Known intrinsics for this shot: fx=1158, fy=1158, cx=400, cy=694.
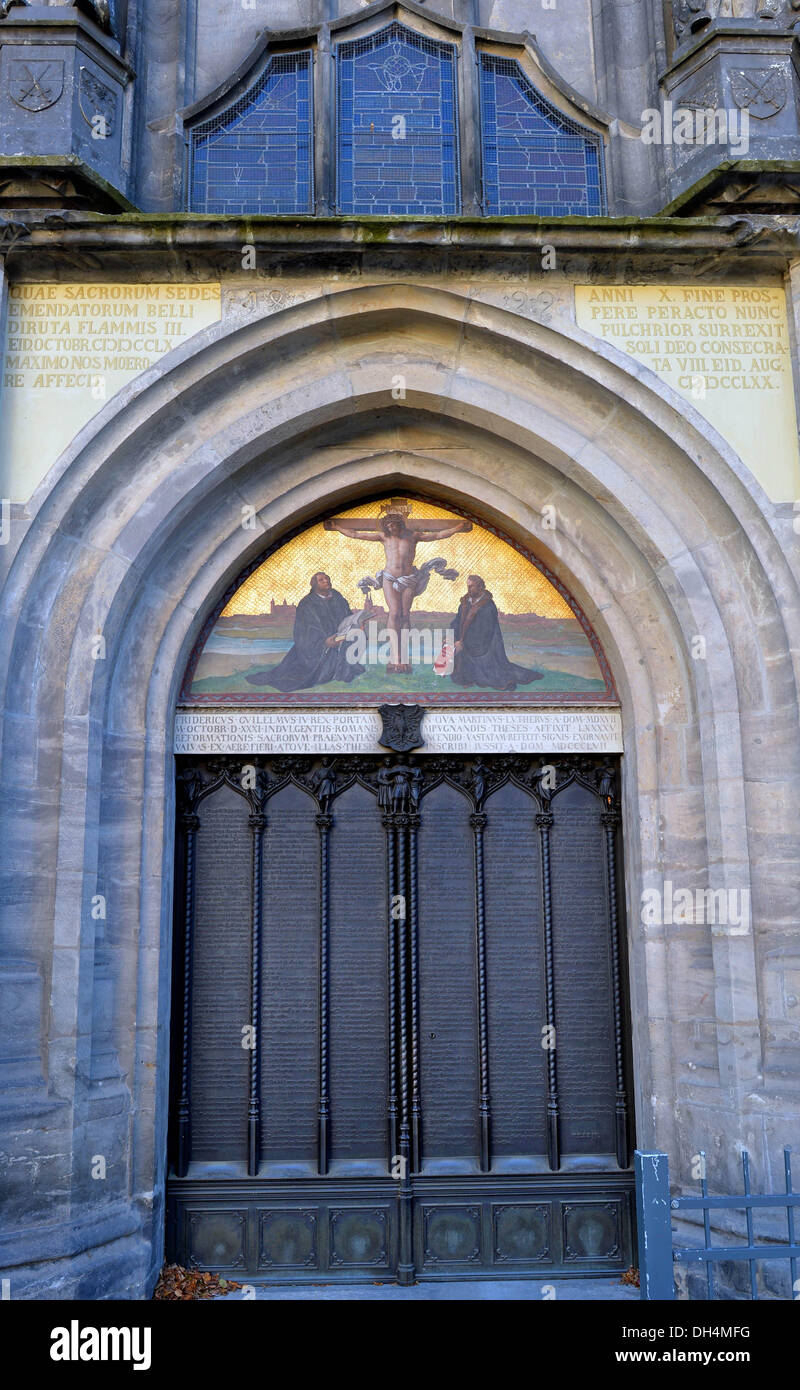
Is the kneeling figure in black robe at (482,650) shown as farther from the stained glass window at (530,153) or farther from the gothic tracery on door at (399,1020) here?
the stained glass window at (530,153)

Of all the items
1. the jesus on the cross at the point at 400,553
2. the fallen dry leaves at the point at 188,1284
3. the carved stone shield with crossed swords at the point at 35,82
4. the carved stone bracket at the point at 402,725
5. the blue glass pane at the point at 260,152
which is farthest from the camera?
the jesus on the cross at the point at 400,553

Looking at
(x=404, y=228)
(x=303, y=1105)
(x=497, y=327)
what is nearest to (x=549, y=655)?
(x=497, y=327)

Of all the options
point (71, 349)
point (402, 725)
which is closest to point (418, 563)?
point (402, 725)

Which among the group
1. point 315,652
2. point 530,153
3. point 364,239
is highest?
point 530,153

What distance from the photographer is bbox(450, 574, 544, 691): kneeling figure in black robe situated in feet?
25.9

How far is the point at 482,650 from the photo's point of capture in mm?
7965

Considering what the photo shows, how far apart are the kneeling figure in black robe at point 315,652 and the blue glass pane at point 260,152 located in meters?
2.65

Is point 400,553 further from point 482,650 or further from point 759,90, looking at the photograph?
point 759,90

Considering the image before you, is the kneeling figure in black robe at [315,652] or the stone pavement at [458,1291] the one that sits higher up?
the kneeling figure in black robe at [315,652]

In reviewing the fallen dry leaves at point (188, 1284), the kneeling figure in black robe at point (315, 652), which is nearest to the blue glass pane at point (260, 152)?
the kneeling figure in black robe at point (315, 652)

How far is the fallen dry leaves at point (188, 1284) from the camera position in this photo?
6.87m

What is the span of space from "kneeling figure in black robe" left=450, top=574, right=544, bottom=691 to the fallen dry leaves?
4040 millimetres

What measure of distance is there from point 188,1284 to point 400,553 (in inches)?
192

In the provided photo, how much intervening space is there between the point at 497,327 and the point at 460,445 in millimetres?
973
